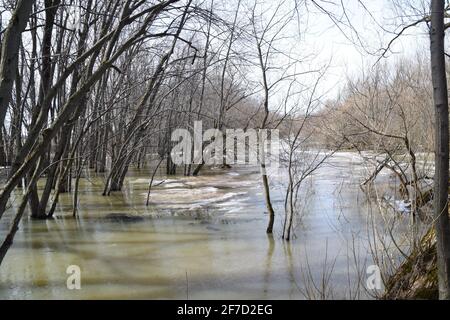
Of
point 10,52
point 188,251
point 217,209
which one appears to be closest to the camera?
point 10,52

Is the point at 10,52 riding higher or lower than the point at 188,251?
higher

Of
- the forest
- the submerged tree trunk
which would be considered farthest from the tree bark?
the submerged tree trunk

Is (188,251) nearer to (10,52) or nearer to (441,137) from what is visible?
(441,137)

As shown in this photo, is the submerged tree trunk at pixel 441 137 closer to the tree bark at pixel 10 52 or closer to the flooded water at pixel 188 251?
the flooded water at pixel 188 251

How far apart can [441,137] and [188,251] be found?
4.21 m

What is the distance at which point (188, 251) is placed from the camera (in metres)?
6.34

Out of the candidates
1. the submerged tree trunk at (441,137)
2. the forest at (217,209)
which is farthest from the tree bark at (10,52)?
the submerged tree trunk at (441,137)

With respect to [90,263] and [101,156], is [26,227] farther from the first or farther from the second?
[101,156]

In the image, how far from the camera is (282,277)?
204 inches

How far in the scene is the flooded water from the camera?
4773mm

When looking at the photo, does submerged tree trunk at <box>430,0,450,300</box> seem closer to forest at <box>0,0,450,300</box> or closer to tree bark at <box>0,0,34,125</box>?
forest at <box>0,0,450,300</box>

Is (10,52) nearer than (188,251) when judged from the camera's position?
Yes

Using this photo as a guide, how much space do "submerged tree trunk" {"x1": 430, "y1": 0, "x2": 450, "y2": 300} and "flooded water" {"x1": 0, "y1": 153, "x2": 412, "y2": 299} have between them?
104 centimetres

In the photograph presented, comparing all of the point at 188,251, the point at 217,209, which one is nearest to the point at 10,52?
the point at 188,251
